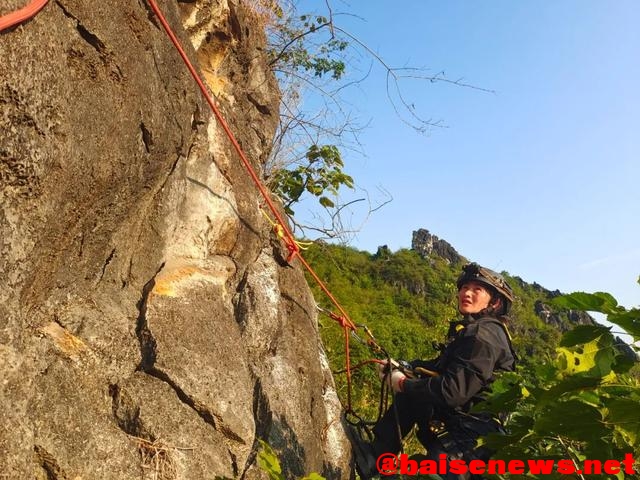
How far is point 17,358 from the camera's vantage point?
7.22 ft

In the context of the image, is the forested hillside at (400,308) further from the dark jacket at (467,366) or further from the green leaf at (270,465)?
the green leaf at (270,465)

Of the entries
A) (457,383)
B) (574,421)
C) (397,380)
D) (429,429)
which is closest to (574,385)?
(574,421)

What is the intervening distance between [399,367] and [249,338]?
3.78 ft

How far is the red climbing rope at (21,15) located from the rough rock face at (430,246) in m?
44.7

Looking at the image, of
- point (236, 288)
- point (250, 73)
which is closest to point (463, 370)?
point (236, 288)

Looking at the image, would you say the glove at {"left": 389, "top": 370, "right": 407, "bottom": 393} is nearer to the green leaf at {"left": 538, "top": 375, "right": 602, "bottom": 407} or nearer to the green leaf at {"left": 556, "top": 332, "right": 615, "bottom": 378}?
the green leaf at {"left": 556, "top": 332, "right": 615, "bottom": 378}

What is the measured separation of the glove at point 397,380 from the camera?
414 cm

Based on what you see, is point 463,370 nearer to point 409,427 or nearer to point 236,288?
point 409,427

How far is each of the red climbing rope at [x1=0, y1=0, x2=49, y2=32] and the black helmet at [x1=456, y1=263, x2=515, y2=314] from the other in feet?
11.1

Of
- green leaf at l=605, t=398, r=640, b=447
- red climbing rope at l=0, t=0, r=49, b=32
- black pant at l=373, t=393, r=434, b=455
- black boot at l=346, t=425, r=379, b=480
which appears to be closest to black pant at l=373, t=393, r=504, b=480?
black pant at l=373, t=393, r=434, b=455

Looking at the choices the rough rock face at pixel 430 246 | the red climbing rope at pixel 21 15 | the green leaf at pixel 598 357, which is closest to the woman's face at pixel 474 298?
the green leaf at pixel 598 357

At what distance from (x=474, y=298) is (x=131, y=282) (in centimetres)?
253

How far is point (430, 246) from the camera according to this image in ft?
178

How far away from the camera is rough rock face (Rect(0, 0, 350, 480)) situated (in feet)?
7.42
